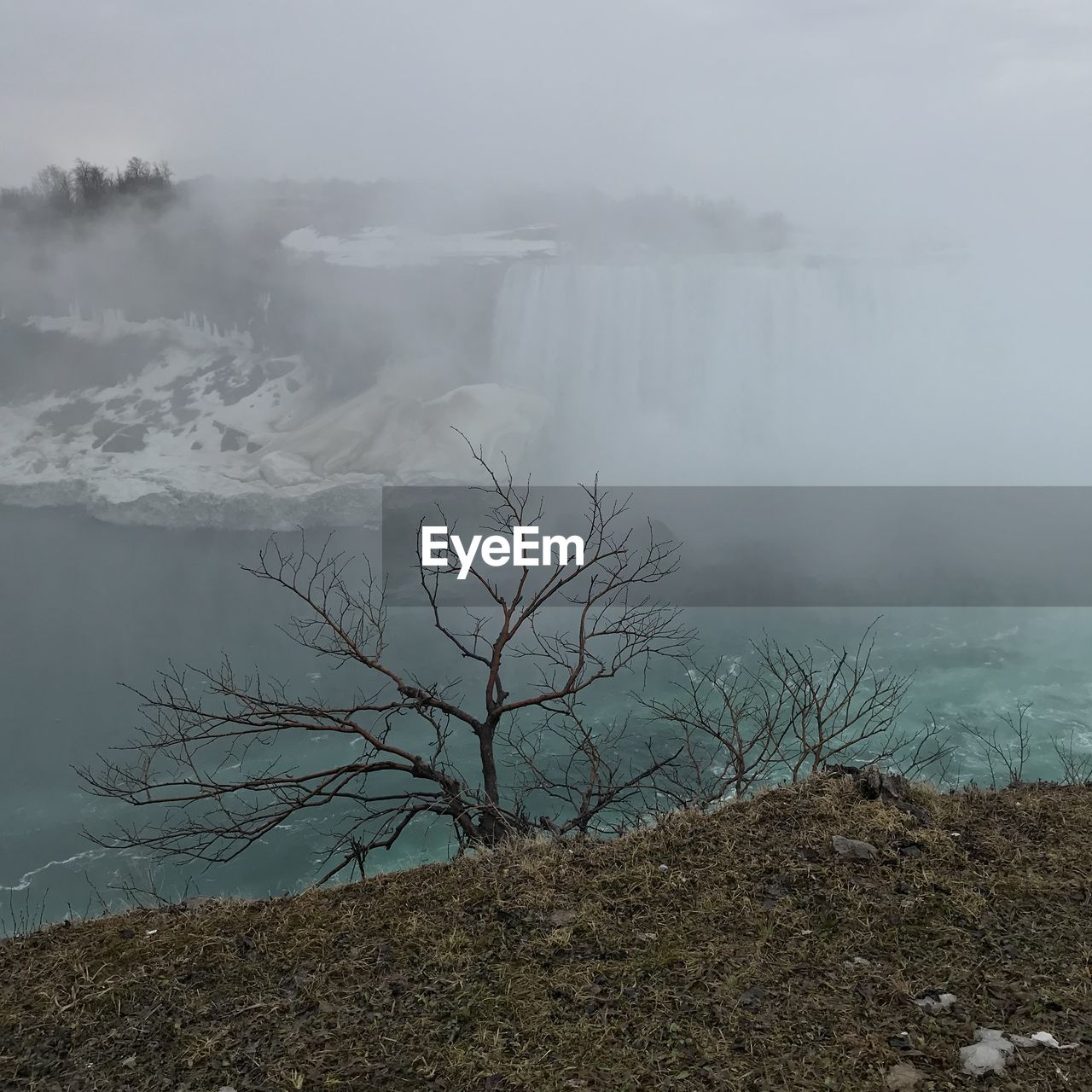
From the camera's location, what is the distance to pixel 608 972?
309 cm

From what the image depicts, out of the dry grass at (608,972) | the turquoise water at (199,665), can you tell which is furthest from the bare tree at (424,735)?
the turquoise water at (199,665)

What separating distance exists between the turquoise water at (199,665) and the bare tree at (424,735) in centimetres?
104

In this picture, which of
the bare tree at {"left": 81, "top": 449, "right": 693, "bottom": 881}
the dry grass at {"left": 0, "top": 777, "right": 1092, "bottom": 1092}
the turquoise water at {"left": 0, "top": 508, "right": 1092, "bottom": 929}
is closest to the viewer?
the dry grass at {"left": 0, "top": 777, "right": 1092, "bottom": 1092}

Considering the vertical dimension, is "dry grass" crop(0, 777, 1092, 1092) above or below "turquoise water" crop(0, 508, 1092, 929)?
above

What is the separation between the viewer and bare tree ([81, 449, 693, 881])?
529cm

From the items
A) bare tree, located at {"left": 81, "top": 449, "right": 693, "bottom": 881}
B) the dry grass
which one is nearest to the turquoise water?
bare tree, located at {"left": 81, "top": 449, "right": 693, "bottom": 881}

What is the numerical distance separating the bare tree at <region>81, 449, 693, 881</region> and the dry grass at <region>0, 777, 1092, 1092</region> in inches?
35.2

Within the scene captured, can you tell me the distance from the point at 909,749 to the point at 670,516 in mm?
36074

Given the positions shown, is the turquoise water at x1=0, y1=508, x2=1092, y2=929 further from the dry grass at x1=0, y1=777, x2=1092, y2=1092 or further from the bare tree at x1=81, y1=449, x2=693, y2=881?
the dry grass at x1=0, y1=777, x2=1092, y2=1092

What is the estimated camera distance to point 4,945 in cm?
356

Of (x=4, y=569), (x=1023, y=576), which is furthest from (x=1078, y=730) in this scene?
(x=4, y=569)

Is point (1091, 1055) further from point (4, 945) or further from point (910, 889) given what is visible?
point (4, 945)

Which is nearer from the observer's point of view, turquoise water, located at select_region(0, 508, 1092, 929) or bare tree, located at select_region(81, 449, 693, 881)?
bare tree, located at select_region(81, 449, 693, 881)

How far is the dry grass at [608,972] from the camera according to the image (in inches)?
105
